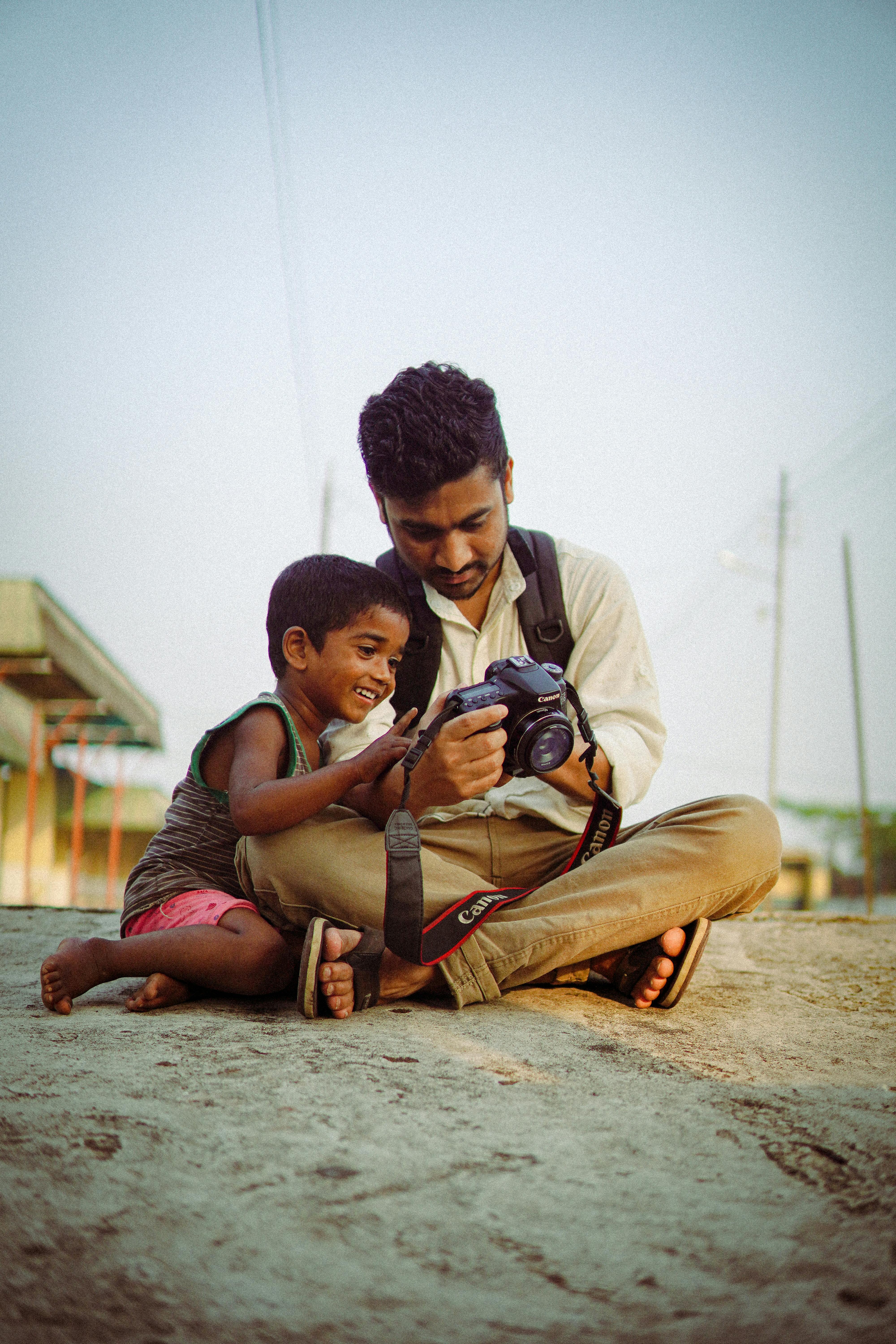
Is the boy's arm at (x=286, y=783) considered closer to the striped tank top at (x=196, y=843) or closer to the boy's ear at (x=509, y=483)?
the striped tank top at (x=196, y=843)

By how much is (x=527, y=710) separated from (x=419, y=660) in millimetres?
708

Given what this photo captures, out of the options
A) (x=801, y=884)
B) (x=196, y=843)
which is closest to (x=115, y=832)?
(x=196, y=843)

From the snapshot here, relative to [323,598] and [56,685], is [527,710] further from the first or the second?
[56,685]

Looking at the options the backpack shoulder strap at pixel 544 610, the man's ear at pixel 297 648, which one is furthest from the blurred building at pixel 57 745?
the backpack shoulder strap at pixel 544 610

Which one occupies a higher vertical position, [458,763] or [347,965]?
[458,763]

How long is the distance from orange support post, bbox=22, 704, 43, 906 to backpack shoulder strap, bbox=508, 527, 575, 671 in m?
7.59

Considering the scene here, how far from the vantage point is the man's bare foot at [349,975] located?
1.88m

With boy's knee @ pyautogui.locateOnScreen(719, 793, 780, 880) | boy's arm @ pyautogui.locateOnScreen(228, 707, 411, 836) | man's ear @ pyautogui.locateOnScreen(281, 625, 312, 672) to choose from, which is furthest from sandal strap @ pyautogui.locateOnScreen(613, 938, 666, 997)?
man's ear @ pyautogui.locateOnScreen(281, 625, 312, 672)

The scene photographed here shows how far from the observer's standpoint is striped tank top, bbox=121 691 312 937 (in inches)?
89.6

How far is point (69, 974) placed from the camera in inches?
→ 76.0

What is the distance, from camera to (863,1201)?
3.45 feet

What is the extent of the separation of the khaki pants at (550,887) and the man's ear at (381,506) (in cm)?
94

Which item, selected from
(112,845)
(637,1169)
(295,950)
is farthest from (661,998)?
(112,845)

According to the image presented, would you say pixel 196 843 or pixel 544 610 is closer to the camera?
pixel 196 843
